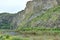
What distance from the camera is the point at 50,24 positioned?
19412 centimetres

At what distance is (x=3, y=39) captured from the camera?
240 ft

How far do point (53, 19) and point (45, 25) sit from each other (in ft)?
25.3

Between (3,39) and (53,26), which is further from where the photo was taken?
(53,26)

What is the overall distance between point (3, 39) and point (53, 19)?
128700mm

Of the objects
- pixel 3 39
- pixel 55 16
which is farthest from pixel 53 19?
A: pixel 3 39

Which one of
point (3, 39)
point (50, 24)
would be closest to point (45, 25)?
point (50, 24)

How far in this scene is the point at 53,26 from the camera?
18925 cm

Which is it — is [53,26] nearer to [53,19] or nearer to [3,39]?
[53,19]

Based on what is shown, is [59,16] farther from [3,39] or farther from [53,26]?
[3,39]

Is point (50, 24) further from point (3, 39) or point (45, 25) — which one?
point (3, 39)

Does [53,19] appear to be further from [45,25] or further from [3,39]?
[3,39]

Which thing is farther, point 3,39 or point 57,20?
point 57,20

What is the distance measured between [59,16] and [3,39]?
127 m

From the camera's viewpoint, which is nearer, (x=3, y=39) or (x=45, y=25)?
(x=3, y=39)
